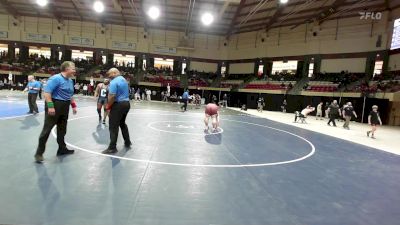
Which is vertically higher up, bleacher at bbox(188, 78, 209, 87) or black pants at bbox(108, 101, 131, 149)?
bleacher at bbox(188, 78, 209, 87)

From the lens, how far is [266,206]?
14.7ft

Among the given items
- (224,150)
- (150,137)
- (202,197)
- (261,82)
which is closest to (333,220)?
(202,197)

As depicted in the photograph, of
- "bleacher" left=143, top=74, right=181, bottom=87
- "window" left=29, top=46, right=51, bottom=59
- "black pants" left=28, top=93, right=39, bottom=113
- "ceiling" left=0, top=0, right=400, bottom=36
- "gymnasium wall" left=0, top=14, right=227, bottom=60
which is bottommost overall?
"black pants" left=28, top=93, right=39, bottom=113

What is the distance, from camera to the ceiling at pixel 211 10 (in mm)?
30844

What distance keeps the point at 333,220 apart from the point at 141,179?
124 inches

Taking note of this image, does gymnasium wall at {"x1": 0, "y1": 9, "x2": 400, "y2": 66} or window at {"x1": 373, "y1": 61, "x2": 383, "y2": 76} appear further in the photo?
gymnasium wall at {"x1": 0, "y1": 9, "x2": 400, "y2": 66}

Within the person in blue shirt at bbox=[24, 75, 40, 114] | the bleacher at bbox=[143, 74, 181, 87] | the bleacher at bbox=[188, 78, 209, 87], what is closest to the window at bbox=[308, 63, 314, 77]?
the bleacher at bbox=[188, 78, 209, 87]

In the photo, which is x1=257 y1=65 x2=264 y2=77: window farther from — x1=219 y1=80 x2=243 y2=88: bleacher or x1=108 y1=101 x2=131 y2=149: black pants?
x1=108 y1=101 x2=131 y2=149: black pants

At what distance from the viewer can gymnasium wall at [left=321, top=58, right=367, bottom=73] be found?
31.9m

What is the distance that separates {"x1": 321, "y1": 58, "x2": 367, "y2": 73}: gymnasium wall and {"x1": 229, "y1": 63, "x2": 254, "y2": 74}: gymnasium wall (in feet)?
33.6

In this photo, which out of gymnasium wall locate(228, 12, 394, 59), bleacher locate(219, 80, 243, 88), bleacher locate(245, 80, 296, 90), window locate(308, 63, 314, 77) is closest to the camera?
gymnasium wall locate(228, 12, 394, 59)

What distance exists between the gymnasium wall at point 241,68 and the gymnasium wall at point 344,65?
403 inches

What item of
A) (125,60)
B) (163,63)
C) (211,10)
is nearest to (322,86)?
(211,10)

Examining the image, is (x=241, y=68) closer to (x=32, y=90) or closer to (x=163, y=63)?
(x=163, y=63)
